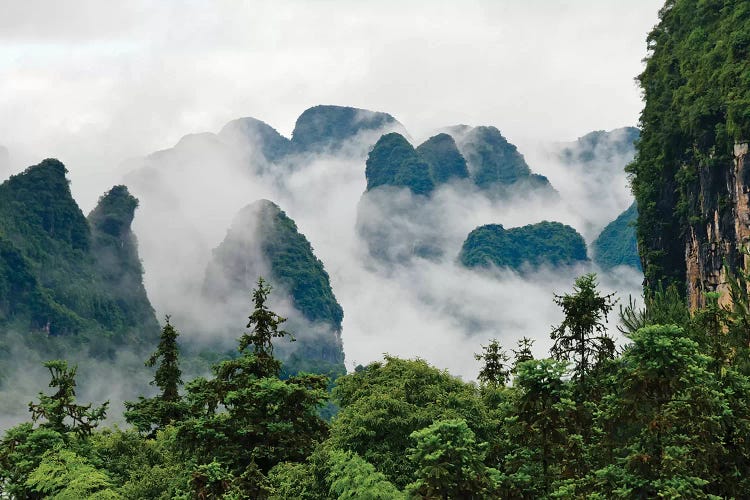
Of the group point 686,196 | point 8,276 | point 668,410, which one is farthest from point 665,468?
point 8,276

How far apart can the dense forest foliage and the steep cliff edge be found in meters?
22.6

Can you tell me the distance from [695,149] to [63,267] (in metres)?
92.0

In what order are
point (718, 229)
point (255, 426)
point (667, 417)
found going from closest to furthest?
point (667, 417) → point (255, 426) → point (718, 229)

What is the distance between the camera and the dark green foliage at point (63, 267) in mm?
110750

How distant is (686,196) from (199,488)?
53309mm

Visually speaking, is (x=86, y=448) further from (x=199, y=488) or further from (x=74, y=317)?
(x=74, y=317)

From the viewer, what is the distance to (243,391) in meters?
32.2

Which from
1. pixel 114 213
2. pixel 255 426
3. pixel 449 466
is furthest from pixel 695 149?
pixel 114 213

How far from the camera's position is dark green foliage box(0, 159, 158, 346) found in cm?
11075

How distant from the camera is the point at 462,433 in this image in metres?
20.1

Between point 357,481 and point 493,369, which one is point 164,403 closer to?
point 493,369

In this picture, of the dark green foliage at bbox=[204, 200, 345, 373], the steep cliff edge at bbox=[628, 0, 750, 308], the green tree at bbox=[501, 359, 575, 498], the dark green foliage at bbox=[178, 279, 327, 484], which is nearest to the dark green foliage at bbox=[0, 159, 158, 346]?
the dark green foliage at bbox=[204, 200, 345, 373]

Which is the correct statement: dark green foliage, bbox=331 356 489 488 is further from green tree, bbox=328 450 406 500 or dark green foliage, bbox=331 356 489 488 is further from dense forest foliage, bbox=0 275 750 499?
green tree, bbox=328 450 406 500

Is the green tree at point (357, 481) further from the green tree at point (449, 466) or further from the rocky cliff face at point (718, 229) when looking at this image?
the rocky cliff face at point (718, 229)
